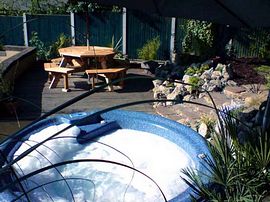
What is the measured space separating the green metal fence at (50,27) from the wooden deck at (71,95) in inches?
105

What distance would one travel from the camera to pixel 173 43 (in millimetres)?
12695

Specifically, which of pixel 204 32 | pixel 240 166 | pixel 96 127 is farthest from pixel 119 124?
pixel 204 32

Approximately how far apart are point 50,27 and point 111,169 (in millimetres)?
9265

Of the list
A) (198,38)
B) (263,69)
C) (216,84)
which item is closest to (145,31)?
(198,38)

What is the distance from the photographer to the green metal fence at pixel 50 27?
43.6 ft

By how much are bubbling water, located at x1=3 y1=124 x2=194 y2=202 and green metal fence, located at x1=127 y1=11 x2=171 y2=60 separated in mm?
6608

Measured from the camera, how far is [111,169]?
213 inches

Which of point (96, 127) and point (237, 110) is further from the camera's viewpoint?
point (96, 127)

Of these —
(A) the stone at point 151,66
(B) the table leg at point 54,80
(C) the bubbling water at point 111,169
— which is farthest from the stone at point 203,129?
(A) the stone at point 151,66

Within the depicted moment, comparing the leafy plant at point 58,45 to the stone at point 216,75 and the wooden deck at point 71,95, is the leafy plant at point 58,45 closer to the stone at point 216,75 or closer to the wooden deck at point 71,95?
the wooden deck at point 71,95

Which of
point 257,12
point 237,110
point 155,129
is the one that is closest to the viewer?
point 257,12

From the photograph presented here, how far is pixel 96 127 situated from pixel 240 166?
3839 millimetres

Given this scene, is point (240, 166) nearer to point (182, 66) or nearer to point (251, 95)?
point (251, 95)

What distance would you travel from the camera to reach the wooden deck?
26.5 feet
